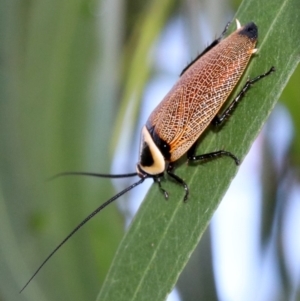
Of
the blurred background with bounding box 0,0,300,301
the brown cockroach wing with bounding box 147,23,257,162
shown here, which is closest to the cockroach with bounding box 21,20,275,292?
the brown cockroach wing with bounding box 147,23,257,162

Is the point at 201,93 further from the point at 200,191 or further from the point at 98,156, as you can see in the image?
the point at 98,156

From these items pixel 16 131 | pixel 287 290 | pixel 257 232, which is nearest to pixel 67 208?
pixel 16 131

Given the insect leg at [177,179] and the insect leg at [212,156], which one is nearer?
the insect leg at [212,156]

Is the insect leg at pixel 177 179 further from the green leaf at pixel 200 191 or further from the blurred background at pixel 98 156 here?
the blurred background at pixel 98 156

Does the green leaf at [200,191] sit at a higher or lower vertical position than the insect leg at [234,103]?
lower

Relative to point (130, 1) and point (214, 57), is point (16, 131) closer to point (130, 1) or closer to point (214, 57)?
point (130, 1)

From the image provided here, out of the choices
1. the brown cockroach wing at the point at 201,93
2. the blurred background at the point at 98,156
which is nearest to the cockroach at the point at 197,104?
the brown cockroach wing at the point at 201,93

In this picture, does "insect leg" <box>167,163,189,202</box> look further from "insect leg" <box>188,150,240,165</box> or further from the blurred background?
the blurred background

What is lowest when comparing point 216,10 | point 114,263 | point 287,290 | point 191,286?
Result: point 287,290
